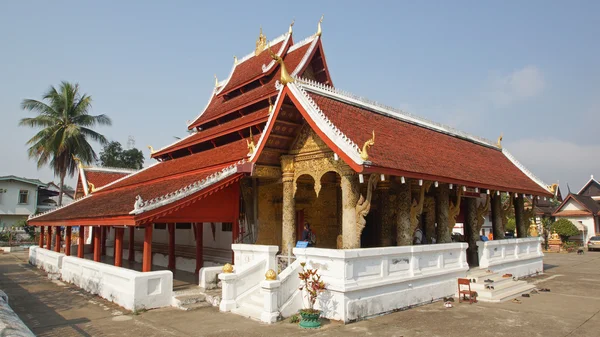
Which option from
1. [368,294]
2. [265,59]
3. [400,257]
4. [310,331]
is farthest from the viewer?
[265,59]

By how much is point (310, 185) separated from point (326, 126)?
4.55 m

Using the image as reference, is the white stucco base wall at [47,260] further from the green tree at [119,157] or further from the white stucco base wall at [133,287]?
the green tree at [119,157]

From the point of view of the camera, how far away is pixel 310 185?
13.7 metres

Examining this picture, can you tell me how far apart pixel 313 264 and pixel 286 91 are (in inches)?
164

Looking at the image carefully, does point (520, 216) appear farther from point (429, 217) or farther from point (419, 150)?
point (419, 150)

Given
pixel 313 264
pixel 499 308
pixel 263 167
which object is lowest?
pixel 499 308

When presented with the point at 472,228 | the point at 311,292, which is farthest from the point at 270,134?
the point at 472,228

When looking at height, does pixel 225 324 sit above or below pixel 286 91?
below

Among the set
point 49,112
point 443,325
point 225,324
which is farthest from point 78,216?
point 49,112

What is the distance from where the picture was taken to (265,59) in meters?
19.4

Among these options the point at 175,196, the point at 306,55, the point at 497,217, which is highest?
the point at 306,55

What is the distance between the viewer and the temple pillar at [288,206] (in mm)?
11031

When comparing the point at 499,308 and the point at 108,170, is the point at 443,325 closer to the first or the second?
the point at 499,308

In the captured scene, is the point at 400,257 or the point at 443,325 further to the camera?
the point at 400,257
